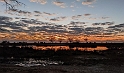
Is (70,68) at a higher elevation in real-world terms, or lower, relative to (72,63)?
higher

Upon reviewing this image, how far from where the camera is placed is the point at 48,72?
91.2 feet

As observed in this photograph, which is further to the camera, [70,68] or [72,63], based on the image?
[72,63]

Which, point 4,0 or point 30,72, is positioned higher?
point 4,0

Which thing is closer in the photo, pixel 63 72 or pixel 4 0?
pixel 4 0

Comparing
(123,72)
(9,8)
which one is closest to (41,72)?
(123,72)

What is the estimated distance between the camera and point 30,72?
27672mm

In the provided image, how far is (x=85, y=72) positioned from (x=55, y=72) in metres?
4.15

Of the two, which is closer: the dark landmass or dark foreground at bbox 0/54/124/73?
dark foreground at bbox 0/54/124/73

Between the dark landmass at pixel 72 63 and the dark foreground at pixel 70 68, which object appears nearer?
the dark foreground at pixel 70 68

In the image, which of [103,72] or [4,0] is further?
[103,72]

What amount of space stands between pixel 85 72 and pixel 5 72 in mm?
10764

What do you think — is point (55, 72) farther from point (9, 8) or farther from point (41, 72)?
point (9, 8)

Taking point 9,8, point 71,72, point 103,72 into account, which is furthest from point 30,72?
point 9,8

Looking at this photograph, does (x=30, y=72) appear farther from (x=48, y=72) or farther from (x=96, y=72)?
(x=96, y=72)
